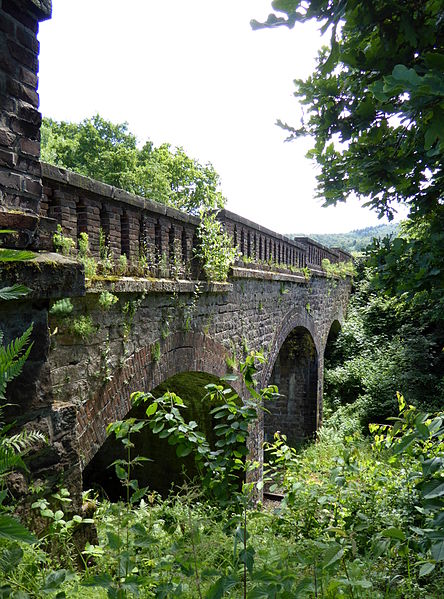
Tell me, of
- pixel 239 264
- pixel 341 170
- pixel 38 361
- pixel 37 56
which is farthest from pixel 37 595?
pixel 239 264

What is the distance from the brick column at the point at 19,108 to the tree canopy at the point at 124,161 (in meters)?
18.1

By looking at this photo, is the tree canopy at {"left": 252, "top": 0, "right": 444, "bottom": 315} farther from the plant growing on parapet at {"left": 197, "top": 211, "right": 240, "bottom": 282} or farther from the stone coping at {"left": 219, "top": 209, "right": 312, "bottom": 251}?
the stone coping at {"left": 219, "top": 209, "right": 312, "bottom": 251}

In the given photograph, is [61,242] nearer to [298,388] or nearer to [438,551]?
[438,551]

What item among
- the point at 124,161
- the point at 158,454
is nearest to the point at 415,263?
the point at 158,454

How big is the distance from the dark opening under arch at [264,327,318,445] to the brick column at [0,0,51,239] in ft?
37.7

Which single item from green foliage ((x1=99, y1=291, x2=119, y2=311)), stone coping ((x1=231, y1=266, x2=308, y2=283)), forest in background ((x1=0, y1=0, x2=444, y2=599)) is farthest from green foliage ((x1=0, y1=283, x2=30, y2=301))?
stone coping ((x1=231, y1=266, x2=308, y2=283))

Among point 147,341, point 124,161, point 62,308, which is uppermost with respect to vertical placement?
point 124,161

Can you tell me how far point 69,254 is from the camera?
3.33m

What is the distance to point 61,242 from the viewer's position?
321cm

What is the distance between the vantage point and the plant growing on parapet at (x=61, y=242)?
3.20 metres

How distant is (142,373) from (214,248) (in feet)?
6.71

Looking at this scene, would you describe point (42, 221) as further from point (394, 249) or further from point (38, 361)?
point (394, 249)

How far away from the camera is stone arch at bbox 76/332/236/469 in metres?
3.65

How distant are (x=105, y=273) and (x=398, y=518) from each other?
3362 mm
